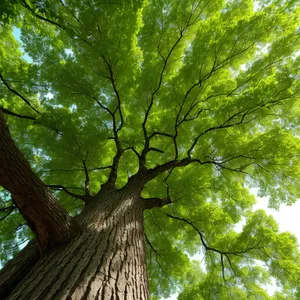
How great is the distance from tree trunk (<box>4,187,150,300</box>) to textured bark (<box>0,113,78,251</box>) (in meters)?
0.14

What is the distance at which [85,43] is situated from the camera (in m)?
4.29

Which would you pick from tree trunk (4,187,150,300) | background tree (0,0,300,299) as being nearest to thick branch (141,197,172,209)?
background tree (0,0,300,299)

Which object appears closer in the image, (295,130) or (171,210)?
(295,130)

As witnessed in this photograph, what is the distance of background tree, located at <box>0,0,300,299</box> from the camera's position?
Result: 13.8ft

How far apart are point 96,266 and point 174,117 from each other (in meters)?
3.99

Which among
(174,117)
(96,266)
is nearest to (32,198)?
(96,266)

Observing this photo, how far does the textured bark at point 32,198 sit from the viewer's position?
1.87m

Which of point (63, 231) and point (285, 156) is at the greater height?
point (285, 156)

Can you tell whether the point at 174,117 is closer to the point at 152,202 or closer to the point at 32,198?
the point at 152,202

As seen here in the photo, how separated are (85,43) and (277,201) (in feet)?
15.9

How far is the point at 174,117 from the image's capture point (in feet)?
17.7

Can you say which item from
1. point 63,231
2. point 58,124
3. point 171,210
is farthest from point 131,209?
point 171,210

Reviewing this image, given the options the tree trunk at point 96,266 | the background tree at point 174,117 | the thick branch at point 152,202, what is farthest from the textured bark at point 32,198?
the thick branch at point 152,202

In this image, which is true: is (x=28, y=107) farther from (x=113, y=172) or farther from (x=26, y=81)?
(x=113, y=172)
